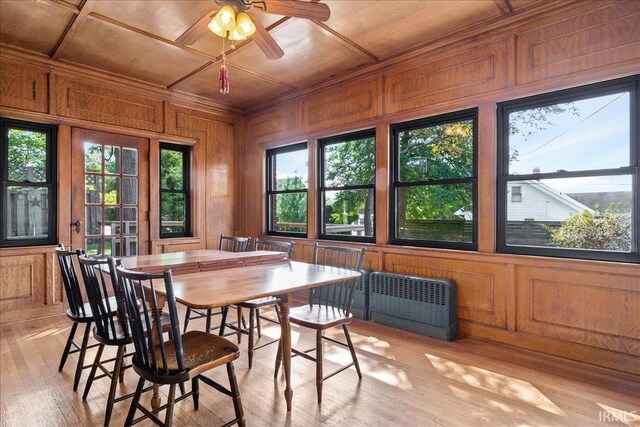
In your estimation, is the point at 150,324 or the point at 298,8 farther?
the point at 298,8

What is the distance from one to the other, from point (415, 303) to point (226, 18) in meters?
2.91

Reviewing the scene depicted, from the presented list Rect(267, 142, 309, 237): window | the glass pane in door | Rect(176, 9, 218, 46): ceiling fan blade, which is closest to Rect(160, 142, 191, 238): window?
the glass pane in door

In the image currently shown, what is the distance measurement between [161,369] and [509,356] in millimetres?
2682

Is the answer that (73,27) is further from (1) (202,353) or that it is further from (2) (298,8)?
(1) (202,353)

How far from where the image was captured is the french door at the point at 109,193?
13.9ft

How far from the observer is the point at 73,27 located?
3.19 m

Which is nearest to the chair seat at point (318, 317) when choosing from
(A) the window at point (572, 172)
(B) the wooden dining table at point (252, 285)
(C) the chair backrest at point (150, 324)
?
(B) the wooden dining table at point (252, 285)

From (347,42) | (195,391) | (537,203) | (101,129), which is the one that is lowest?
(195,391)

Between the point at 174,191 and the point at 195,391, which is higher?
the point at 174,191

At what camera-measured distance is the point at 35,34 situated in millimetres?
3361

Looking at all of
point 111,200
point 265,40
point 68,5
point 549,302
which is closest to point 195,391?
point 265,40

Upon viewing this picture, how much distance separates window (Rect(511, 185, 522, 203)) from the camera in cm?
316

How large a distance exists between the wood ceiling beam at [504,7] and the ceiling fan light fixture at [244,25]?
1938 mm

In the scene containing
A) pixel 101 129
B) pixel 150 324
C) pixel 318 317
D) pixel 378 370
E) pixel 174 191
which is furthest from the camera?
pixel 174 191
